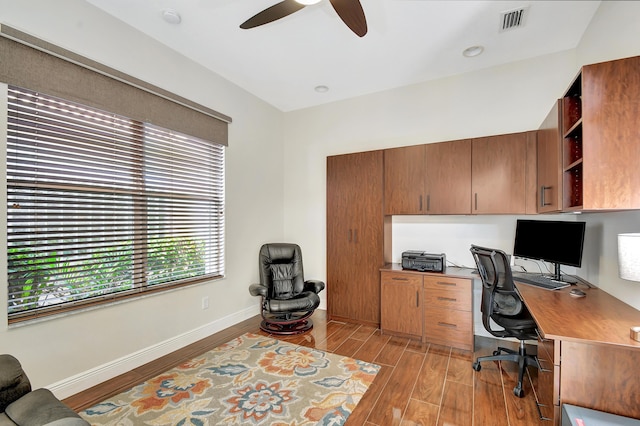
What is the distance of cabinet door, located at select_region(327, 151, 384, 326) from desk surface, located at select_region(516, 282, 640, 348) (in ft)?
5.35

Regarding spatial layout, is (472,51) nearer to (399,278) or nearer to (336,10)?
(336,10)

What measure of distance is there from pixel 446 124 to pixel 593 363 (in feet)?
8.93

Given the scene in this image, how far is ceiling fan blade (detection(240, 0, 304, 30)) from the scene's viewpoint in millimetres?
1939

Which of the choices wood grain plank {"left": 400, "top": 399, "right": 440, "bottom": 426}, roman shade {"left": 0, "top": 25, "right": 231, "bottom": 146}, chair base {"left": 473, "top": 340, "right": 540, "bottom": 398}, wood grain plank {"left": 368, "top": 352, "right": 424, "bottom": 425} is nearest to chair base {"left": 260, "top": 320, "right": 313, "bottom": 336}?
wood grain plank {"left": 368, "top": 352, "right": 424, "bottom": 425}

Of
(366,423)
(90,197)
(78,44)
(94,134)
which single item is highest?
(78,44)

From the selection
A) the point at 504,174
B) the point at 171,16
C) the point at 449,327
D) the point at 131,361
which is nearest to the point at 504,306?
the point at 449,327

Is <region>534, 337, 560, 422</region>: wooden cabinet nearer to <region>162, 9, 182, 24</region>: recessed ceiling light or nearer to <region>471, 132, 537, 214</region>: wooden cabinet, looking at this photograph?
<region>471, 132, 537, 214</region>: wooden cabinet

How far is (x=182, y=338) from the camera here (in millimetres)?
3025

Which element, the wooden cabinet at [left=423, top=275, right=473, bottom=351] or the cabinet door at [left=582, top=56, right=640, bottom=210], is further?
the wooden cabinet at [left=423, top=275, right=473, bottom=351]

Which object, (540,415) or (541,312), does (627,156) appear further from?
(540,415)

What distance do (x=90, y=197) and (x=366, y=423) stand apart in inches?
104

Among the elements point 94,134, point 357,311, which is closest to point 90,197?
point 94,134

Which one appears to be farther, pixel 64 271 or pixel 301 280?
pixel 301 280

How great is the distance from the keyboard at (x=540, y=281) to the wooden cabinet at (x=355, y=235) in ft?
4.56
